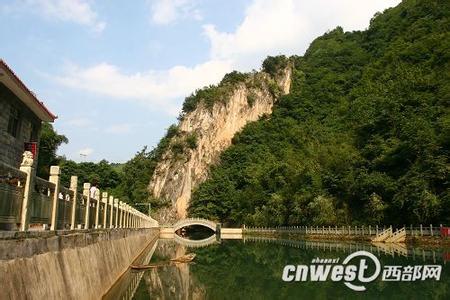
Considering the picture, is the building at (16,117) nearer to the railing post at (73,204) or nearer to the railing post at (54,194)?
the railing post at (73,204)

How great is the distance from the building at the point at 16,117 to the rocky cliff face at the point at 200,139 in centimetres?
6967

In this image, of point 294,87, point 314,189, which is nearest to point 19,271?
point 314,189

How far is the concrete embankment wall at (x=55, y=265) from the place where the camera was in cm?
632

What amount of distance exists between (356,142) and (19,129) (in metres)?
41.3

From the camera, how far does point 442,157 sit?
112 ft

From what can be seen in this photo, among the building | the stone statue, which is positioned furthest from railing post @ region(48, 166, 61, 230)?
the building

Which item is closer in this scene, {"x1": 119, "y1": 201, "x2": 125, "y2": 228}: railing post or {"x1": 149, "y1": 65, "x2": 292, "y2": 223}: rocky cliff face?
{"x1": 119, "y1": 201, "x2": 125, "y2": 228}: railing post

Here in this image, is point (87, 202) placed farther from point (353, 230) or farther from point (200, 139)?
point (200, 139)

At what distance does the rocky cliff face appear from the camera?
304 ft

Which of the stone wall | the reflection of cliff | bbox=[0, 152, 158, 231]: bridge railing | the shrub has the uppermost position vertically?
the shrub

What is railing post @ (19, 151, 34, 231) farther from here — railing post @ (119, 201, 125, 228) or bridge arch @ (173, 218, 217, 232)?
bridge arch @ (173, 218, 217, 232)

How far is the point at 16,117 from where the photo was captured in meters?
19.5

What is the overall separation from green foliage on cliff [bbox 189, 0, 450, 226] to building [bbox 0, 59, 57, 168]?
26618 millimetres

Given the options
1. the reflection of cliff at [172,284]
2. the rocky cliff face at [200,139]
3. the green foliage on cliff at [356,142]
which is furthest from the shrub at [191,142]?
the reflection of cliff at [172,284]
